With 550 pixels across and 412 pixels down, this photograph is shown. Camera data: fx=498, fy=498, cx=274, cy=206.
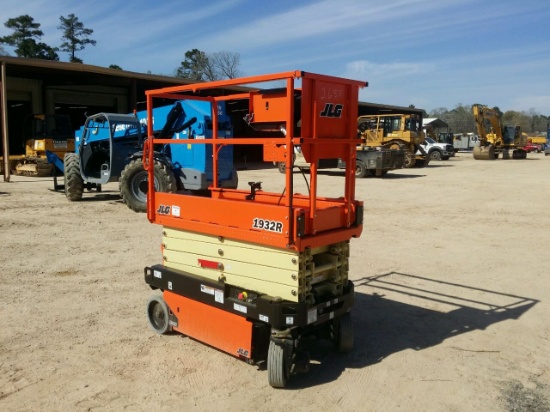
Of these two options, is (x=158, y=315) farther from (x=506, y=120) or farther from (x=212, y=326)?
(x=506, y=120)

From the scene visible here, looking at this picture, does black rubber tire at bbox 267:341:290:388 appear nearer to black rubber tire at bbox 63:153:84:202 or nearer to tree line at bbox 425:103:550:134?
black rubber tire at bbox 63:153:84:202

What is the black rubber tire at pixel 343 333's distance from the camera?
13.7ft

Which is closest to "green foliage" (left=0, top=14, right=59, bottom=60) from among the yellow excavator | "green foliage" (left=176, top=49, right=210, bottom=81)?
"green foliage" (left=176, top=49, right=210, bottom=81)

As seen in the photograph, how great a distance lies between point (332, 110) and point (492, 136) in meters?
36.1

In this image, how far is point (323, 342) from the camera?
4.55m

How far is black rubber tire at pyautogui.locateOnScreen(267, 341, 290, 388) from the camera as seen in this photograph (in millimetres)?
3613

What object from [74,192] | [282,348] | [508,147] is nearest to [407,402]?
[282,348]

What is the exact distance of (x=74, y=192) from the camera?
12875 mm

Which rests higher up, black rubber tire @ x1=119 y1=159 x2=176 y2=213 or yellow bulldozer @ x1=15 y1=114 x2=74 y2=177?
yellow bulldozer @ x1=15 y1=114 x2=74 y2=177

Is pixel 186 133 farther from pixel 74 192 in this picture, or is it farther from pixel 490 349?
pixel 490 349

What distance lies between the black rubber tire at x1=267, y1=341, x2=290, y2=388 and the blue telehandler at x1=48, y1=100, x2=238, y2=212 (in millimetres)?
7220

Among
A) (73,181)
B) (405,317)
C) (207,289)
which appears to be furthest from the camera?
(73,181)

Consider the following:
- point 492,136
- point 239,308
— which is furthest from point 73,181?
point 492,136

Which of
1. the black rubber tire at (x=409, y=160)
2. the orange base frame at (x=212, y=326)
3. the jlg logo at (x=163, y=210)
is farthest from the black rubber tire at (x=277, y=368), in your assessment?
the black rubber tire at (x=409, y=160)
